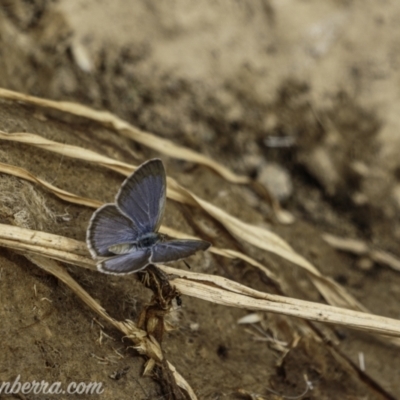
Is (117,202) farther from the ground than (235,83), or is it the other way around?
(117,202)

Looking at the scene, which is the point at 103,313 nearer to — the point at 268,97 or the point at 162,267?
the point at 162,267

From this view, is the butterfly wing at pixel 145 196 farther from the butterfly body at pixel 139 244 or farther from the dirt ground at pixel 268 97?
the dirt ground at pixel 268 97

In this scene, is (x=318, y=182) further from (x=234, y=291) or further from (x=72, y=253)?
(x=72, y=253)

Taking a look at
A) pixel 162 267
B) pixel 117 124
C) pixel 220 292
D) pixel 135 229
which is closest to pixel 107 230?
pixel 135 229

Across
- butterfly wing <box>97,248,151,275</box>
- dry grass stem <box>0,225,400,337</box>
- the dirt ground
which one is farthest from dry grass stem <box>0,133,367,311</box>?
butterfly wing <box>97,248,151,275</box>

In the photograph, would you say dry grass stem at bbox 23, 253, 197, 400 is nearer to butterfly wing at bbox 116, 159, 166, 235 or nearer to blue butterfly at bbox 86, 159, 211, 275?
blue butterfly at bbox 86, 159, 211, 275

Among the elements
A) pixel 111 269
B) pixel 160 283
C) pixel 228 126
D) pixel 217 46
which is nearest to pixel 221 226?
pixel 160 283

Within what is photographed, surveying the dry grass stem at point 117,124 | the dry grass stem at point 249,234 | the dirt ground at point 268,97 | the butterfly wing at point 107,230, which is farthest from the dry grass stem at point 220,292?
the dry grass stem at point 117,124

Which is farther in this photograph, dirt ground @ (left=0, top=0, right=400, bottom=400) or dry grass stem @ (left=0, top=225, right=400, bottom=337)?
dirt ground @ (left=0, top=0, right=400, bottom=400)
